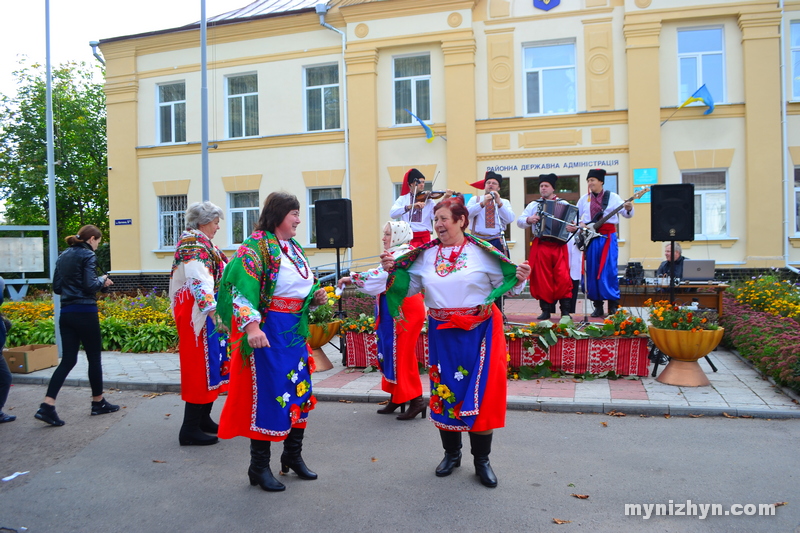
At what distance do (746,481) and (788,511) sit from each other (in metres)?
0.47

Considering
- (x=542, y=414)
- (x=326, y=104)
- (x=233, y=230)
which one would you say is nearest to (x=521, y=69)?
(x=326, y=104)

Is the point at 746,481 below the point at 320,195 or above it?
below

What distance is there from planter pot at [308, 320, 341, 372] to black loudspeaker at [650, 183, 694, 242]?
14.1 feet

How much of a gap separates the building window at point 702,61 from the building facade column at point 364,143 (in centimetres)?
822

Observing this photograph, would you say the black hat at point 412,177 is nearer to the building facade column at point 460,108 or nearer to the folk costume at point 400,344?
the folk costume at point 400,344

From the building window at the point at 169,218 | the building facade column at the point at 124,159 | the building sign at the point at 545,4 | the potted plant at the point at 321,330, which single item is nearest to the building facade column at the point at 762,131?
the building sign at the point at 545,4

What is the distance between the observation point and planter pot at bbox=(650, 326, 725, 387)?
6.36 meters

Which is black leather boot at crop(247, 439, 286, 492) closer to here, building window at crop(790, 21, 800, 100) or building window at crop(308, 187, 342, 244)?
building window at crop(308, 187, 342, 244)

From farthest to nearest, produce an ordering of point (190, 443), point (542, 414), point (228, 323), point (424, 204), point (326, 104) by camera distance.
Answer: point (326, 104) → point (424, 204) → point (542, 414) → point (190, 443) → point (228, 323)

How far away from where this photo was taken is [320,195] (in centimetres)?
1853

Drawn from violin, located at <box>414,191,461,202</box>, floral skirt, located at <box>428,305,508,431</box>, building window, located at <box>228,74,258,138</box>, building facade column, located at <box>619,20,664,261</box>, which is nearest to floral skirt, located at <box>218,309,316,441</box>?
floral skirt, located at <box>428,305,508,431</box>

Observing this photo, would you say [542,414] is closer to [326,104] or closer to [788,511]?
[788,511]

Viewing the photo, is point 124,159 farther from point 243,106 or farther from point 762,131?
point 762,131

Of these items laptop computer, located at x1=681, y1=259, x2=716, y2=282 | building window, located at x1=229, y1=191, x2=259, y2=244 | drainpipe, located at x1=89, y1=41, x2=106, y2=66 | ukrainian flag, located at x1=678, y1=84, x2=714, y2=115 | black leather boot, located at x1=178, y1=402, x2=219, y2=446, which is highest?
drainpipe, located at x1=89, y1=41, x2=106, y2=66
